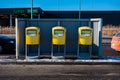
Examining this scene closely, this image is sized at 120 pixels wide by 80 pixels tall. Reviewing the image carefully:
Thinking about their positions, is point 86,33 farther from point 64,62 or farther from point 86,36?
point 64,62

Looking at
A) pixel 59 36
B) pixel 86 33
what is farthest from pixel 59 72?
pixel 86 33

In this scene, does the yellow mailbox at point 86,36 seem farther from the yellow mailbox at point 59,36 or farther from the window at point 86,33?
the yellow mailbox at point 59,36

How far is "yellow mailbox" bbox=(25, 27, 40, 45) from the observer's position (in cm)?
1634

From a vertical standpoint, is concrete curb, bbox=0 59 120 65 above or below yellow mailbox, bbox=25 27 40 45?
below

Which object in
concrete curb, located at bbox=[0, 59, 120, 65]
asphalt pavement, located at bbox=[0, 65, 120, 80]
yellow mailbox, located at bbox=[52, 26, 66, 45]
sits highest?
yellow mailbox, located at bbox=[52, 26, 66, 45]

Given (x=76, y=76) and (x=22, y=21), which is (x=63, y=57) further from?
(x=76, y=76)

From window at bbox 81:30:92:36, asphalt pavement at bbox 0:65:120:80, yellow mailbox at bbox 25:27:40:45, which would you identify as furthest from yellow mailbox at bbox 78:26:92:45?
yellow mailbox at bbox 25:27:40:45

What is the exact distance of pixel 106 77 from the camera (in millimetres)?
12352

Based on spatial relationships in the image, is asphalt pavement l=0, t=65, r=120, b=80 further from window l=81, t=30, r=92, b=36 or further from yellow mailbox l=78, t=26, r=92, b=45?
window l=81, t=30, r=92, b=36

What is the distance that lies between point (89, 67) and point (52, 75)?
260cm

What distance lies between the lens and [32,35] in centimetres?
1639

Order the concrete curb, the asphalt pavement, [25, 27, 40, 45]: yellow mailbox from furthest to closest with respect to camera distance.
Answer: [25, 27, 40, 45]: yellow mailbox
the concrete curb
the asphalt pavement

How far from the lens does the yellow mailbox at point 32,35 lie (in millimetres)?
16344

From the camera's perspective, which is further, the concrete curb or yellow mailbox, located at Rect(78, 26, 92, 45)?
yellow mailbox, located at Rect(78, 26, 92, 45)
